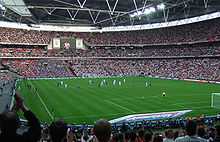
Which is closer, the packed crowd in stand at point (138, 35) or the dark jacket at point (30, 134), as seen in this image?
the dark jacket at point (30, 134)

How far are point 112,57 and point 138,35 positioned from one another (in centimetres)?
1079

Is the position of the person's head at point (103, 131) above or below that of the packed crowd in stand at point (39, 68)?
below

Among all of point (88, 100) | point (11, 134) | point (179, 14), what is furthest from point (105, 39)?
point (11, 134)

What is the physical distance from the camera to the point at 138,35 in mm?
99312

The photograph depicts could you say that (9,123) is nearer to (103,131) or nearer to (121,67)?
(103,131)

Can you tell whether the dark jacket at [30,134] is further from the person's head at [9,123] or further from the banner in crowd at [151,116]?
the banner in crowd at [151,116]

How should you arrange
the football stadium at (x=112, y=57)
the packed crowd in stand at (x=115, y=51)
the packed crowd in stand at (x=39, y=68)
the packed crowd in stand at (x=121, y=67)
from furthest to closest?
the packed crowd in stand at (x=115, y=51) → the packed crowd in stand at (x=39, y=68) → the packed crowd in stand at (x=121, y=67) → the football stadium at (x=112, y=57)

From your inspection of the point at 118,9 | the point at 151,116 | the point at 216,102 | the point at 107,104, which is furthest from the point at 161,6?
the point at 151,116

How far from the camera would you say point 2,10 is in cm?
7038

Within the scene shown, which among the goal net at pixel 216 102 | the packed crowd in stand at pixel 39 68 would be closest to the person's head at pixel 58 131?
the goal net at pixel 216 102

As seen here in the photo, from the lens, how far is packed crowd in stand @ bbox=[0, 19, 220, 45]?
259 ft

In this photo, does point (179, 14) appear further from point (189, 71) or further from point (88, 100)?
point (88, 100)

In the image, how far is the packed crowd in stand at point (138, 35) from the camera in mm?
79000

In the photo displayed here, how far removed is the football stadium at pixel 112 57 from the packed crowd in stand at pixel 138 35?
29cm
